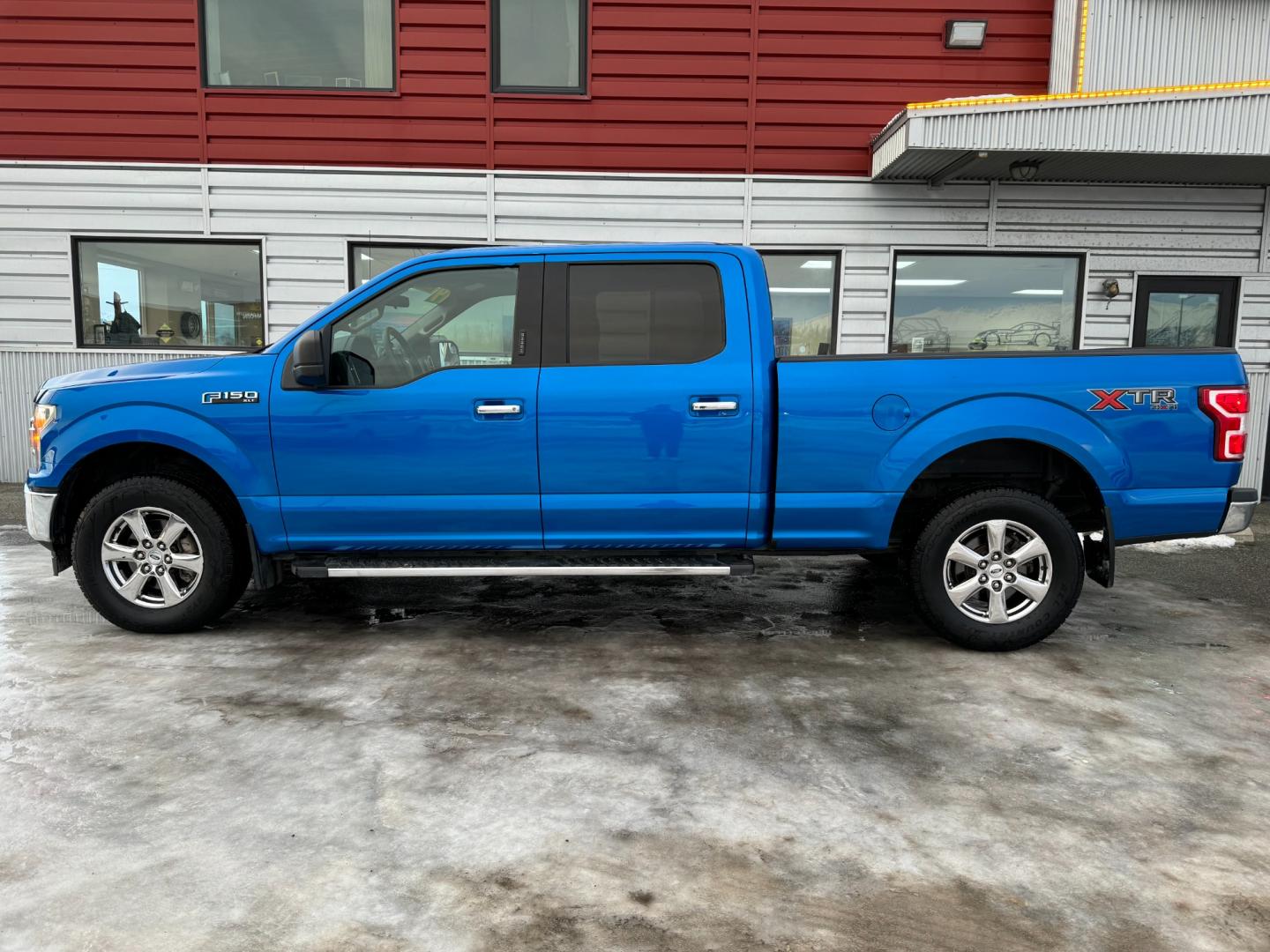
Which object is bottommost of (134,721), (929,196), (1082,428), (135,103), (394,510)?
(134,721)

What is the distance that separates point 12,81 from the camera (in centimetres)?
939

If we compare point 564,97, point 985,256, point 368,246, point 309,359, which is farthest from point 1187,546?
point 368,246

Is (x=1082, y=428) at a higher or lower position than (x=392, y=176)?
lower

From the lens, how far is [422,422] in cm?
433

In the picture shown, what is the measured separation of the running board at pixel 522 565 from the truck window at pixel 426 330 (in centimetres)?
93

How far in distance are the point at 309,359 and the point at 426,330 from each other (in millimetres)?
605

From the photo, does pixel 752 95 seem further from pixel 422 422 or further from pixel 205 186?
pixel 422 422

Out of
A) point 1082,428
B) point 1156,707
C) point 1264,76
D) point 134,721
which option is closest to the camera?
point 134,721

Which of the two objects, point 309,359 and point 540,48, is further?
point 540,48

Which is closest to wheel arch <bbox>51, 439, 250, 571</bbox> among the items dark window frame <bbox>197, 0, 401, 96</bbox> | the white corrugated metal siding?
dark window frame <bbox>197, 0, 401, 96</bbox>

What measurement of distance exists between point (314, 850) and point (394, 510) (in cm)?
211

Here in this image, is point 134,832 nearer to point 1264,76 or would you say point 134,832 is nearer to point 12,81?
point 12,81

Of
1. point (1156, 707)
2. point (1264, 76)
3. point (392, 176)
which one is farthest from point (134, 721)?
point (1264, 76)

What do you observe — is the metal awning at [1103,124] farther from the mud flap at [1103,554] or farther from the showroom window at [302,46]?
the showroom window at [302,46]
